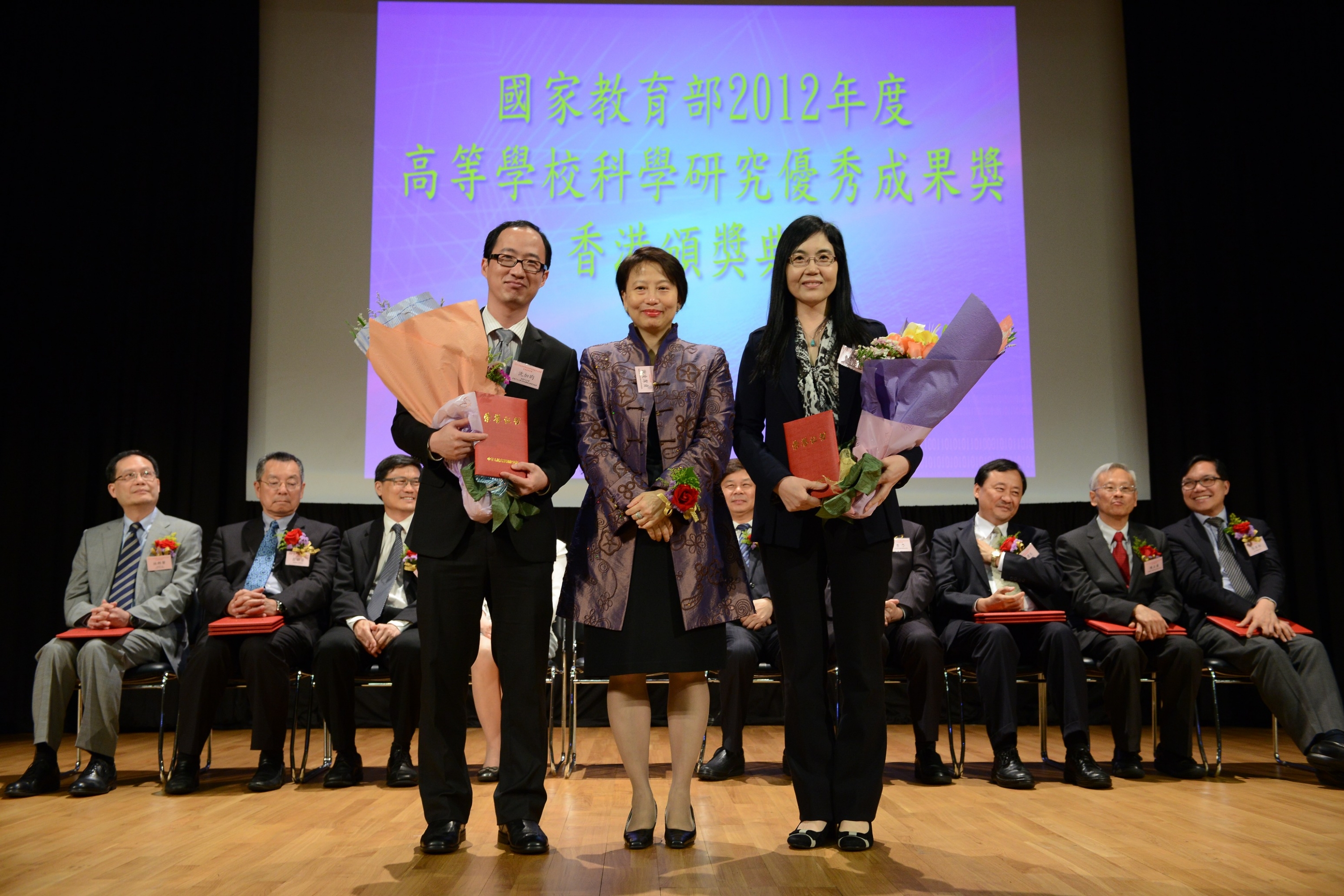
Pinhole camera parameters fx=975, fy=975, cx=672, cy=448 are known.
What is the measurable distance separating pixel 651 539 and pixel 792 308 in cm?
75

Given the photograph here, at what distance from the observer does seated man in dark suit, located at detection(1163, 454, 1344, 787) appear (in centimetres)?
372

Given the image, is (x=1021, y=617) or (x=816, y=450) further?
(x=1021, y=617)

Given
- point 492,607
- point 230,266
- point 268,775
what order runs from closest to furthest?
point 492,607 → point 268,775 → point 230,266

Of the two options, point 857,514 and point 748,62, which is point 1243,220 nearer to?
point 748,62

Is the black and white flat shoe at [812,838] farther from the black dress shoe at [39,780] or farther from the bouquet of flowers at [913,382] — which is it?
the black dress shoe at [39,780]

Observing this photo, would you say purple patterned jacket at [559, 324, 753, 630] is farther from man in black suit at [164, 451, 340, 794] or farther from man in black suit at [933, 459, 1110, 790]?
man in black suit at [164, 451, 340, 794]

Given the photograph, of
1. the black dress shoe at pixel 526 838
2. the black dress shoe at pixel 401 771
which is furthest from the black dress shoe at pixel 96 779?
the black dress shoe at pixel 526 838

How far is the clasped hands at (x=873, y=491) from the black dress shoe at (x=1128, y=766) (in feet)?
6.97

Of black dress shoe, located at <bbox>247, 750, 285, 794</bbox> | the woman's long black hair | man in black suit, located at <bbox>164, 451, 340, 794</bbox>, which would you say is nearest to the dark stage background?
man in black suit, located at <bbox>164, 451, 340, 794</bbox>

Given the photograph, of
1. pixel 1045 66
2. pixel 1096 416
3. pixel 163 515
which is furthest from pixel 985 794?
pixel 1045 66

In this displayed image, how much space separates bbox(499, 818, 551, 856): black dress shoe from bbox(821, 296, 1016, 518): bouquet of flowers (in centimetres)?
108

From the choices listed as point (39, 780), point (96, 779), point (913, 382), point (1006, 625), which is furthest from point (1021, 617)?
point (39, 780)

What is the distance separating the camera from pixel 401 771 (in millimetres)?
3680

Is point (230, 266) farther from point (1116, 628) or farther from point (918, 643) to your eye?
point (1116, 628)
